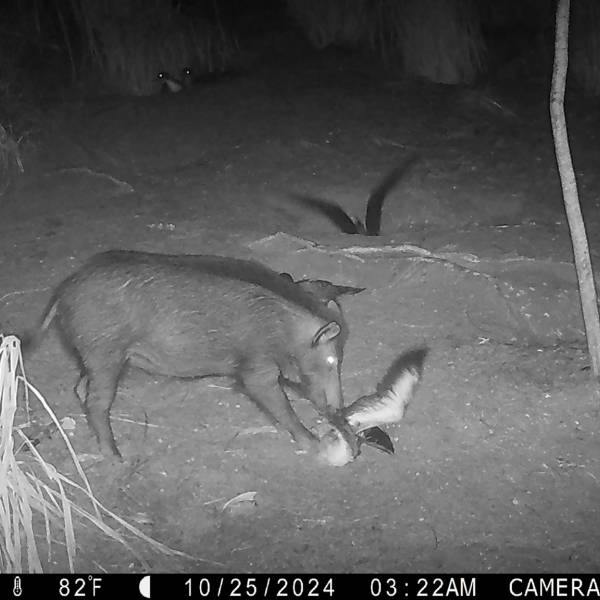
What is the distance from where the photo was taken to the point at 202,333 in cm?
336

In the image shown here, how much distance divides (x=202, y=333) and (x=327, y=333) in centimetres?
56

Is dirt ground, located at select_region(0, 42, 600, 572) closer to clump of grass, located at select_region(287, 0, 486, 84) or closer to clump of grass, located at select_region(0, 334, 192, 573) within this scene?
clump of grass, located at select_region(0, 334, 192, 573)

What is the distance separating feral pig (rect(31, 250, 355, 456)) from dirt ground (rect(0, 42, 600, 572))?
9.0 inches

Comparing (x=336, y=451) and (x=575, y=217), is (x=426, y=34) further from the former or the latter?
(x=336, y=451)

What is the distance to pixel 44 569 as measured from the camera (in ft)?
8.85

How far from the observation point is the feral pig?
3268 millimetres

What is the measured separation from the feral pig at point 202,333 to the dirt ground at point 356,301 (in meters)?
0.23

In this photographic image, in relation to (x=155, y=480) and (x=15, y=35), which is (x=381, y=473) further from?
(x=15, y=35)

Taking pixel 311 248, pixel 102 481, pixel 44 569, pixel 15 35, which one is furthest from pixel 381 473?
pixel 15 35

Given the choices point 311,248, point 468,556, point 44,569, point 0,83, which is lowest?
point 468,556

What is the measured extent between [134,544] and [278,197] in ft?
10.4
